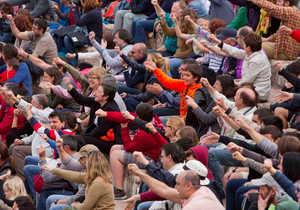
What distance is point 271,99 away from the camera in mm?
9484

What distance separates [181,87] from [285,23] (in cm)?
207

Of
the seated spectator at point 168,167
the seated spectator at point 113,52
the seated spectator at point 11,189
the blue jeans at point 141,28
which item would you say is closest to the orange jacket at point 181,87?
the seated spectator at point 113,52

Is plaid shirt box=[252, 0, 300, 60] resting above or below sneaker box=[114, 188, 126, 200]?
above

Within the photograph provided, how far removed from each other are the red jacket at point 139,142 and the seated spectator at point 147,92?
1.68 meters

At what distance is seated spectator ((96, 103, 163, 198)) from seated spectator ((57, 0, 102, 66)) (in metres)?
4.37

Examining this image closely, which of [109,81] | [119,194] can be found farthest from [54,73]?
[119,194]

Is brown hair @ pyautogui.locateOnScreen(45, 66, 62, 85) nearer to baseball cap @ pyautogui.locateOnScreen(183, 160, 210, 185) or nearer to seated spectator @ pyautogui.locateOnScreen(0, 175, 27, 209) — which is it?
seated spectator @ pyautogui.locateOnScreen(0, 175, 27, 209)

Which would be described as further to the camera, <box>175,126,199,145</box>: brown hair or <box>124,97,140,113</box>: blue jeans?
<box>124,97,140,113</box>: blue jeans

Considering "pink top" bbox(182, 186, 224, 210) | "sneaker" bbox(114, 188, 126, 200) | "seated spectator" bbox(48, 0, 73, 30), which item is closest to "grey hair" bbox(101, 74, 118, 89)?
"sneaker" bbox(114, 188, 126, 200)

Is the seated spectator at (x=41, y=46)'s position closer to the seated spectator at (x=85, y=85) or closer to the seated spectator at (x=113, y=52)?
the seated spectator at (x=113, y=52)

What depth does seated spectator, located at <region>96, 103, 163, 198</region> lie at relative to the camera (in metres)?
7.55

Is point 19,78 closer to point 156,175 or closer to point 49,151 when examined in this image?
point 49,151

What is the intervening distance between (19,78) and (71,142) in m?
3.19

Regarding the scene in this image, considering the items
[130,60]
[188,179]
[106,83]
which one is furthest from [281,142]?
[130,60]
